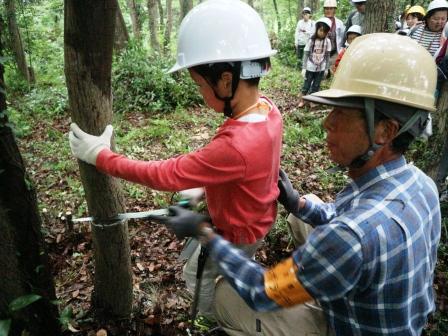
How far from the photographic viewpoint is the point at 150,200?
4.86m

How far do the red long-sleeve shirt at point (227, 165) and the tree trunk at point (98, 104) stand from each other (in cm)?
25

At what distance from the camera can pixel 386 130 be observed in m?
1.65

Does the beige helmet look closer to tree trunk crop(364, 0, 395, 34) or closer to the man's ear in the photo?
the man's ear

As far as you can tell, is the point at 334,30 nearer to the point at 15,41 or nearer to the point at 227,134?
the point at 227,134

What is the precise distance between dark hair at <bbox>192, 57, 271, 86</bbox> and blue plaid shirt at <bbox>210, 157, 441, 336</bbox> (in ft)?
3.19

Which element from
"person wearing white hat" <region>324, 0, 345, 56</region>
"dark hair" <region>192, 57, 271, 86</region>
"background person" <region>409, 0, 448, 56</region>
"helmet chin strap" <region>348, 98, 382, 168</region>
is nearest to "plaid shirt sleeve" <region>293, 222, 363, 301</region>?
"helmet chin strap" <region>348, 98, 382, 168</region>

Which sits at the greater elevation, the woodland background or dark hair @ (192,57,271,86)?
dark hair @ (192,57,271,86)

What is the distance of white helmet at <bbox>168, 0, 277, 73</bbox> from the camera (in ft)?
6.95

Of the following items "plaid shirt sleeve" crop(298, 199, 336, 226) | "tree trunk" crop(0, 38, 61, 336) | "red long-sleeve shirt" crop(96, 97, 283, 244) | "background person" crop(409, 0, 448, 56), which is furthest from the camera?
"background person" crop(409, 0, 448, 56)

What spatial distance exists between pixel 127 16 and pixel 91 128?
22.7m

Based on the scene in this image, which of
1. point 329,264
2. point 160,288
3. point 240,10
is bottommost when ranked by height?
point 160,288

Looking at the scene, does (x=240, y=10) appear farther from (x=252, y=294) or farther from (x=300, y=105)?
(x=300, y=105)

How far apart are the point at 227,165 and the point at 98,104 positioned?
33.7 inches

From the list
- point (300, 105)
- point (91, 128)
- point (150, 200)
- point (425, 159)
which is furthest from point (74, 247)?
point (300, 105)
